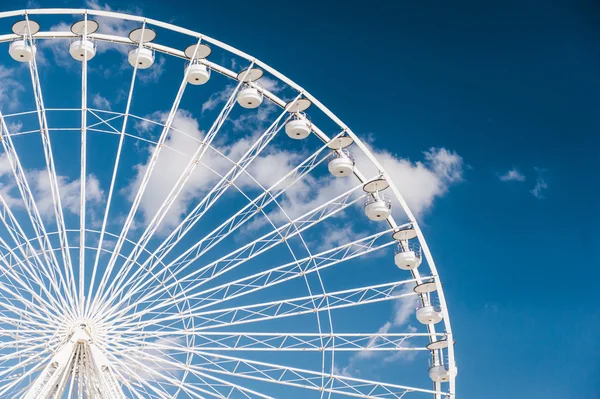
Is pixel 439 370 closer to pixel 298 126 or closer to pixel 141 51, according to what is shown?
pixel 298 126

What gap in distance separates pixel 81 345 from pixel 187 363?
349 centimetres

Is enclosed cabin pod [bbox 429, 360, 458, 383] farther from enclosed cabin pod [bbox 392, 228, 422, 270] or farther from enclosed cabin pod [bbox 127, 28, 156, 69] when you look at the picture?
enclosed cabin pod [bbox 127, 28, 156, 69]

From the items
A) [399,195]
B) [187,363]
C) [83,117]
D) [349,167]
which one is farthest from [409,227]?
[83,117]

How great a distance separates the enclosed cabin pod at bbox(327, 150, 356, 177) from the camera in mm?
28781

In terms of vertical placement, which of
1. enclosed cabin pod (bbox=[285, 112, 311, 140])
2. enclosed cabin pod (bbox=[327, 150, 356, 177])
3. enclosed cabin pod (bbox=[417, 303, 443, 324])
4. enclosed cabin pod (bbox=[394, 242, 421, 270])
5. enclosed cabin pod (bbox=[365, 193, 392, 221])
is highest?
enclosed cabin pod (bbox=[285, 112, 311, 140])

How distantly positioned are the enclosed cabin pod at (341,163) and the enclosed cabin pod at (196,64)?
5.67 metres

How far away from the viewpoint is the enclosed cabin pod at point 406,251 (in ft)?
96.1

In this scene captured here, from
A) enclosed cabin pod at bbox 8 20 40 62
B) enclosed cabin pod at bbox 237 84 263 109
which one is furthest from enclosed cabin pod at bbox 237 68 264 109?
enclosed cabin pod at bbox 8 20 40 62

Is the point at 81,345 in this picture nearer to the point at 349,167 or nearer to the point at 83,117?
the point at 83,117

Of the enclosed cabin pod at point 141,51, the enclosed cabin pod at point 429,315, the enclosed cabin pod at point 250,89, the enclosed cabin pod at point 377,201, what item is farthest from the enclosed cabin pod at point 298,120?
the enclosed cabin pod at point 429,315

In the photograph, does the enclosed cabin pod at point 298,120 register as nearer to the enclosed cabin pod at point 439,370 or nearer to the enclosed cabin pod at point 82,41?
the enclosed cabin pod at point 82,41

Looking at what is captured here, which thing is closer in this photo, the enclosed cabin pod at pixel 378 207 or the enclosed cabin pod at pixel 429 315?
the enclosed cabin pod at pixel 378 207

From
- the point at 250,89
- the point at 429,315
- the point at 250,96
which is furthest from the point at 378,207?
the point at 250,89

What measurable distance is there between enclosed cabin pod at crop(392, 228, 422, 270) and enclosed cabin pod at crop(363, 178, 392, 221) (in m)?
1.07
